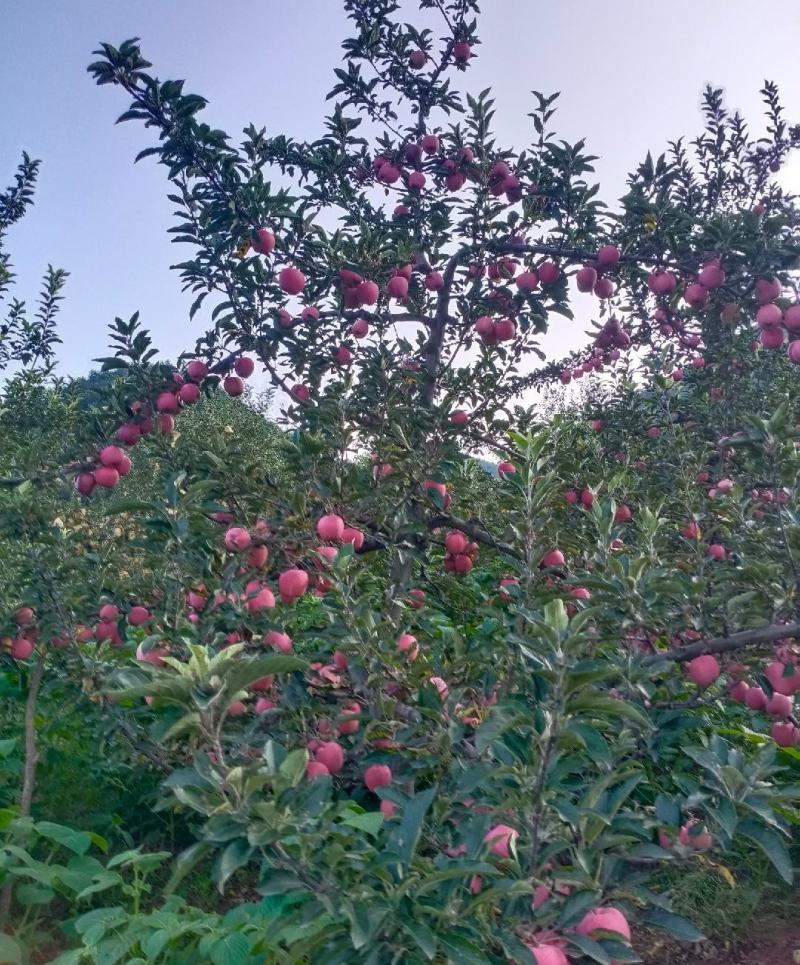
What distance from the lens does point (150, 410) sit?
3168 mm

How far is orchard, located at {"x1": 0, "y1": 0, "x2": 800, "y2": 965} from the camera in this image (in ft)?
4.73

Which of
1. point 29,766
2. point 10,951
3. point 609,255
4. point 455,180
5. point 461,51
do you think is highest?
point 461,51

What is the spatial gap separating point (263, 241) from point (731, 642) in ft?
7.44

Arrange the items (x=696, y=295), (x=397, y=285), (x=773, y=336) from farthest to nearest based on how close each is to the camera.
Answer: (x=397, y=285) < (x=696, y=295) < (x=773, y=336)

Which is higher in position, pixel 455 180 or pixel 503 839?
pixel 455 180

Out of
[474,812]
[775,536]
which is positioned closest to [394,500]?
[775,536]

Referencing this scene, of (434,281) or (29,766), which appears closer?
(29,766)

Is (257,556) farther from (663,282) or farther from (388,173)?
(388,173)

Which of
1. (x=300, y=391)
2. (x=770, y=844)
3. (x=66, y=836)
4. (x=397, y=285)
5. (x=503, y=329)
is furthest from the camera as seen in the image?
(x=503, y=329)

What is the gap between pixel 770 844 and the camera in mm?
1501

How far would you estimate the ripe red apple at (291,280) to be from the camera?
3332mm

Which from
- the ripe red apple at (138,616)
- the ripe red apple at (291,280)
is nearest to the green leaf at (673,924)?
the ripe red apple at (138,616)

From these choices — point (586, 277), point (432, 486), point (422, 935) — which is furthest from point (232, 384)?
point (422, 935)

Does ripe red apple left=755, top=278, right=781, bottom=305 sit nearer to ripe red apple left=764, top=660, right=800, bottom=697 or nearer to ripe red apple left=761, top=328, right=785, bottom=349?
ripe red apple left=761, top=328, right=785, bottom=349
